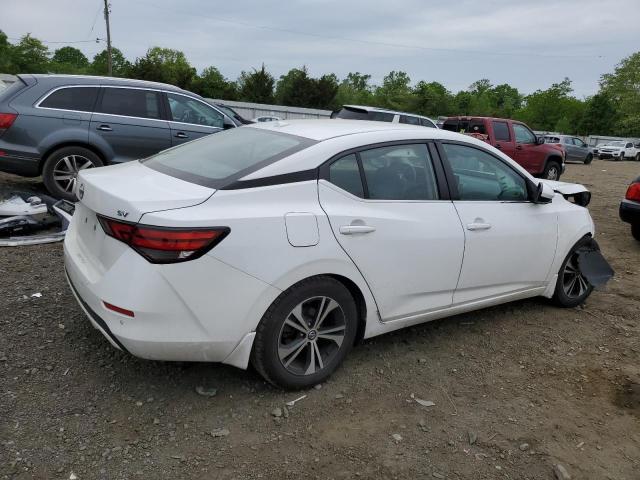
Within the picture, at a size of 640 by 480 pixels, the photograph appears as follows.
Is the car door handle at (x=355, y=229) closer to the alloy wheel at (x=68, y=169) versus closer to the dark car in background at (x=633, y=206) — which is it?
the alloy wheel at (x=68, y=169)

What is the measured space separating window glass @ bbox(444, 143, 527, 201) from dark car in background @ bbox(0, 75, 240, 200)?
16.0 feet

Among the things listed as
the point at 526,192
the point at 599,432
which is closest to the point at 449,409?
the point at 599,432

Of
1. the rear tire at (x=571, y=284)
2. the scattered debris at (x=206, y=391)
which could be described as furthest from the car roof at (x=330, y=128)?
the rear tire at (x=571, y=284)

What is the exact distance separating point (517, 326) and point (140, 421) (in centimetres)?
293

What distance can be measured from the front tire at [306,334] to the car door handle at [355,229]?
0.93ft

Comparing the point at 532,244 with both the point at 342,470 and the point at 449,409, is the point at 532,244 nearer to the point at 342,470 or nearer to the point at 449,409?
the point at 449,409

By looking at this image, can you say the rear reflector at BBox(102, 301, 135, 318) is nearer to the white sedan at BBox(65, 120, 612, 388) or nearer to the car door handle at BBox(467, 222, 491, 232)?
the white sedan at BBox(65, 120, 612, 388)

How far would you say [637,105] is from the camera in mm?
65125

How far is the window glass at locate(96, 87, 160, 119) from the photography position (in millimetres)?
7188

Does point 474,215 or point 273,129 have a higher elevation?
point 273,129

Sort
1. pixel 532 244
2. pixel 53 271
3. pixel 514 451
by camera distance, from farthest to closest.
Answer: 1. pixel 53 271
2. pixel 532 244
3. pixel 514 451

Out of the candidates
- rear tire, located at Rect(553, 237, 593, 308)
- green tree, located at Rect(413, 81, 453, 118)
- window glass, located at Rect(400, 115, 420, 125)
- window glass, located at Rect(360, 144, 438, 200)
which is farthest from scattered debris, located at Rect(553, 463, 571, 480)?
green tree, located at Rect(413, 81, 453, 118)

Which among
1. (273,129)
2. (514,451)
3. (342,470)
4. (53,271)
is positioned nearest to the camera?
(342,470)

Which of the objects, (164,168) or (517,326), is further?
(517,326)
